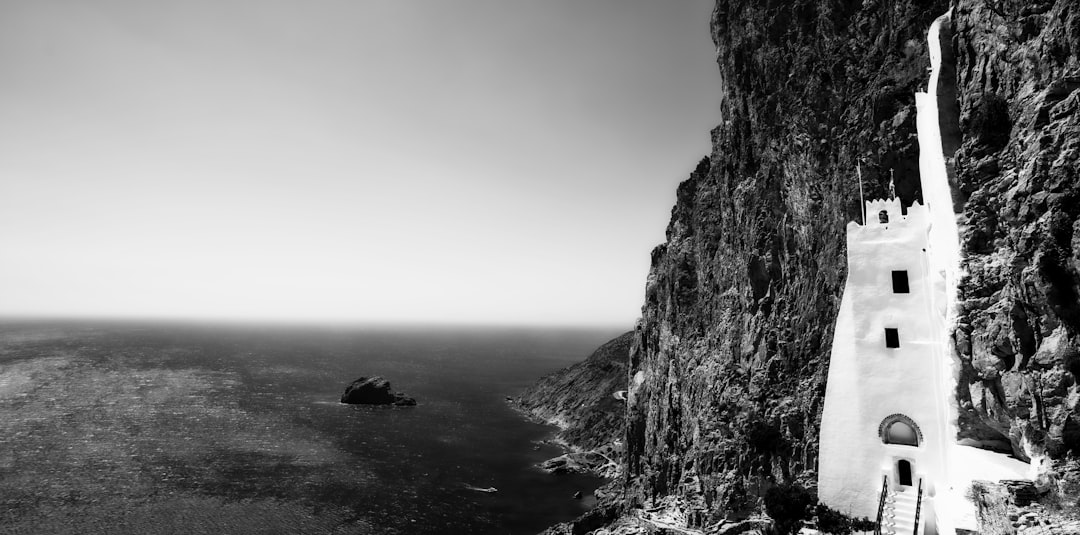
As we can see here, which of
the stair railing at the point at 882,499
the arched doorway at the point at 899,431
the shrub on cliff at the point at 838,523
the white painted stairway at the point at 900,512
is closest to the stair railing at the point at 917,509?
the white painted stairway at the point at 900,512

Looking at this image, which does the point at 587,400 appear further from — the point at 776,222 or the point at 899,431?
the point at 899,431

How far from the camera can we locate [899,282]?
30859 millimetres

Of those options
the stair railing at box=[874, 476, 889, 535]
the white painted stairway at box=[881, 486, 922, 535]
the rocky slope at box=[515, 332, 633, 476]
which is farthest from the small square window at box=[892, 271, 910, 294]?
the rocky slope at box=[515, 332, 633, 476]

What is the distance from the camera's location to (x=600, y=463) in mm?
75750

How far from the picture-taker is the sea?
53.7 m

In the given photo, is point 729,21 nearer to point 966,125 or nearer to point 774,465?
point 966,125

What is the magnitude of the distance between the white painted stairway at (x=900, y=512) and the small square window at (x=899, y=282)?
11.1m

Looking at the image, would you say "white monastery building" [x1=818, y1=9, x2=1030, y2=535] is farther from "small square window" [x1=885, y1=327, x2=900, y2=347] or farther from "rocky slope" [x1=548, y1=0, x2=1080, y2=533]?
"rocky slope" [x1=548, y1=0, x2=1080, y2=533]

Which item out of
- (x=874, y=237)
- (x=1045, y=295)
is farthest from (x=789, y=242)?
(x=1045, y=295)

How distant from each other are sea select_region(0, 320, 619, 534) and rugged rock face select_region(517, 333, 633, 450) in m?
5.37

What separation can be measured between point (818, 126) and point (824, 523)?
88.0 ft

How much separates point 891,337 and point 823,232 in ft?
28.7

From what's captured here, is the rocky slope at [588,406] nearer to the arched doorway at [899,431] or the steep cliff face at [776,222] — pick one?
the steep cliff face at [776,222]

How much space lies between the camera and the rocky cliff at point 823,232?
21703 millimetres
